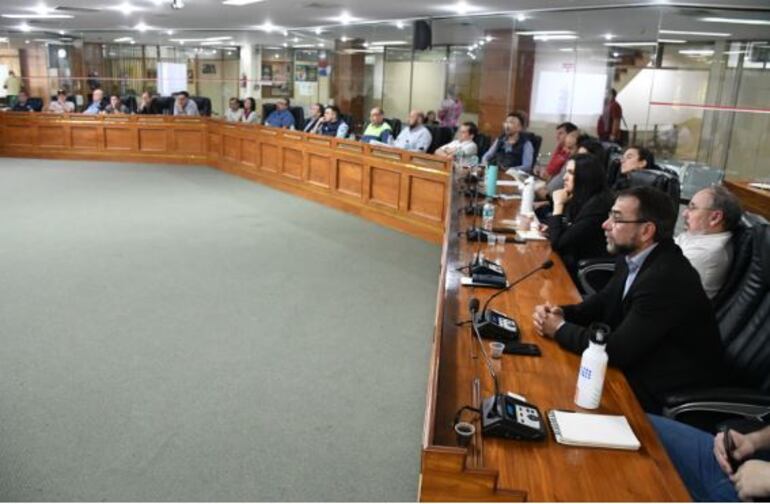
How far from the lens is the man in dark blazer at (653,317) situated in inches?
71.8

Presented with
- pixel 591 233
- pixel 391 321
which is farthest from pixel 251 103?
pixel 591 233

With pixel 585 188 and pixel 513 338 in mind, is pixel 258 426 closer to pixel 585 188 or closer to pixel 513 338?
pixel 513 338

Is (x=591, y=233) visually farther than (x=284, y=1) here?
No

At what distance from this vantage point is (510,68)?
30.2 ft

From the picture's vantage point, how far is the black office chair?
5.99ft

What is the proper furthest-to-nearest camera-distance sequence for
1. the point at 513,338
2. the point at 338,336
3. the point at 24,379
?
the point at 338,336, the point at 24,379, the point at 513,338

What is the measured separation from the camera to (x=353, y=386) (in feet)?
9.48

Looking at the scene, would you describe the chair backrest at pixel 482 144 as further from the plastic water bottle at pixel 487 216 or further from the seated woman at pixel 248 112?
the seated woman at pixel 248 112

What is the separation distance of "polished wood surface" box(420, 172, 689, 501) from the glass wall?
6.77 metres

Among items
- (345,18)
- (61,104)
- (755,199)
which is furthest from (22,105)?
(755,199)

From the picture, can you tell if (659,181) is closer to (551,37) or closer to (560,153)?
(560,153)

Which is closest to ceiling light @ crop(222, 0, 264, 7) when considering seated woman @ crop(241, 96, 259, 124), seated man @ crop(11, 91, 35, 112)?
seated woman @ crop(241, 96, 259, 124)

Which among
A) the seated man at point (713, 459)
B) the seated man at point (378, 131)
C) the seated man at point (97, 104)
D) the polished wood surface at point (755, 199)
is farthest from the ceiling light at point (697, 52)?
the seated man at point (97, 104)

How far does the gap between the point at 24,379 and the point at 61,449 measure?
0.72m
